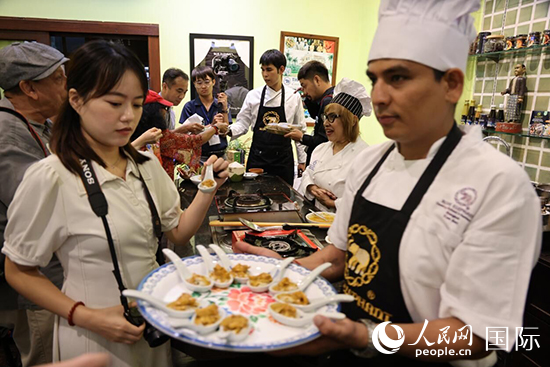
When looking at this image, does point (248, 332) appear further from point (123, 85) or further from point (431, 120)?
point (123, 85)

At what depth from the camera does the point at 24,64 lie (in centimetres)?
176

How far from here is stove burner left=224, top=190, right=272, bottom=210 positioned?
230 centimetres

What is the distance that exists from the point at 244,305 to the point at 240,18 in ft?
15.0

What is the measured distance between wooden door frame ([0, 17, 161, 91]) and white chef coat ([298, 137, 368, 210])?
111 inches

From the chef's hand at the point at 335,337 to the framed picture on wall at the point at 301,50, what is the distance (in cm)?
456

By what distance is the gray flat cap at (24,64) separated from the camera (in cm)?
175

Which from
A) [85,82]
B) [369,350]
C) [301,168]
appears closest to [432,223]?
[369,350]

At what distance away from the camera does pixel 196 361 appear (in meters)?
1.82

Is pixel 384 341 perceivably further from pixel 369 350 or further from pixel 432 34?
pixel 432 34

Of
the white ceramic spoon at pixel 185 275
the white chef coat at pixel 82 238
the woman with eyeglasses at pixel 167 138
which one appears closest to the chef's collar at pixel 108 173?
the white chef coat at pixel 82 238

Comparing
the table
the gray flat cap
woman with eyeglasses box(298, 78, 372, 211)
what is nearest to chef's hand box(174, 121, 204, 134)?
the table

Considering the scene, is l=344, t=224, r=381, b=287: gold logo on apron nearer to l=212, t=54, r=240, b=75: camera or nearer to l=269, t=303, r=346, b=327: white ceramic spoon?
l=269, t=303, r=346, b=327: white ceramic spoon

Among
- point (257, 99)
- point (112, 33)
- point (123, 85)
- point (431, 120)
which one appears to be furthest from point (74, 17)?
point (431, 120)

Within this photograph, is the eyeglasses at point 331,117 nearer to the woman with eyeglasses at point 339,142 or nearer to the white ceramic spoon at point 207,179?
the woman with eyeglasses at point 339,142
